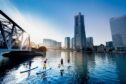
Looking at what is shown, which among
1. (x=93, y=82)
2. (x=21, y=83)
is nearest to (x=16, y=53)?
(x=21, y=83)

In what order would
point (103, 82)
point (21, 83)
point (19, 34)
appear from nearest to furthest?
point (21, 83) < point (103, 82) < point (19, 34)

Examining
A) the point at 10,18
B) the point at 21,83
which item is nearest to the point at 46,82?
the point at 21,83

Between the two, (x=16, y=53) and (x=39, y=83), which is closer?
(x=39, y=83)

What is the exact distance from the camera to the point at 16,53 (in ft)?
312

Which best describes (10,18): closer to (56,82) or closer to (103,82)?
(56,82)

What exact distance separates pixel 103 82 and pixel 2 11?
108 ft

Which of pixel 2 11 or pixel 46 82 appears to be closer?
pixel 46 82

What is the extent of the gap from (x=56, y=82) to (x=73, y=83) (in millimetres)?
4029

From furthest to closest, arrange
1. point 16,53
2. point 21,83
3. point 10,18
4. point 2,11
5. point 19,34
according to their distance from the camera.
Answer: point 16,53 < point 19,34 < point 10,18 < point 2,11 < point 21,83

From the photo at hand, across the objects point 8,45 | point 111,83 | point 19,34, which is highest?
point 19,34

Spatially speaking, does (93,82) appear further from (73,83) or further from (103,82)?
(73,83)

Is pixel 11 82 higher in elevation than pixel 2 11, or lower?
lower

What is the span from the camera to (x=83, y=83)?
28.5m

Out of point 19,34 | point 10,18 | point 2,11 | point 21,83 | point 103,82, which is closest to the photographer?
point 21,83
